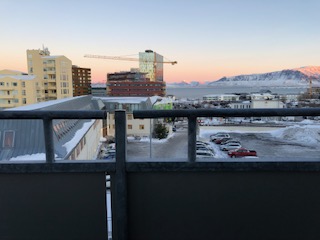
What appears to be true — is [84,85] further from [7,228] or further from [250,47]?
[7,228]

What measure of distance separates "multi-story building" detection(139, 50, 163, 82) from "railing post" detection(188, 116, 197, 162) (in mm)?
128760

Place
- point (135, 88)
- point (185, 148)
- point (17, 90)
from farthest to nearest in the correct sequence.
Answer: point (135, 88) → point (17, 90) → point (185, 148)

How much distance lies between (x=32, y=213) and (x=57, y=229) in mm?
221

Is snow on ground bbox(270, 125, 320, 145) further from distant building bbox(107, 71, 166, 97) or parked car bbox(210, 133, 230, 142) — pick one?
distant building bbox(107, 71, 166, 97)

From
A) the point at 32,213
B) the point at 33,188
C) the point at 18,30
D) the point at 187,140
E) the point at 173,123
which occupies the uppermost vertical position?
the point at 18,30

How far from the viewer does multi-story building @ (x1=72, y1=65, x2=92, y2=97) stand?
10081 cm

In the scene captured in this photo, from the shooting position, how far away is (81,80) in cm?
10675

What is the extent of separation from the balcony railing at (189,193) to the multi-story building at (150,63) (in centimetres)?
12878

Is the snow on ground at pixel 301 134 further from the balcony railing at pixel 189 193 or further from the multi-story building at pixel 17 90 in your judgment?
the multi-story building at pixel 17 90

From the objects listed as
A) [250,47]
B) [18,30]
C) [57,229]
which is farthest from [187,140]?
[18,30]

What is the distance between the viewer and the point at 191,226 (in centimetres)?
183

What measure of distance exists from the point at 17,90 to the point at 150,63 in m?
89.9

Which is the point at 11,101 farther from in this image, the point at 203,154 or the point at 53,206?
the point at 203,154

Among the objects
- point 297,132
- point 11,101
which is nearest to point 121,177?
point 297,132
